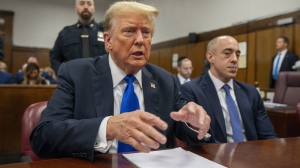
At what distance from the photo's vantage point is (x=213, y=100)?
2.20m

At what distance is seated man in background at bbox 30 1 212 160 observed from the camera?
1114mm

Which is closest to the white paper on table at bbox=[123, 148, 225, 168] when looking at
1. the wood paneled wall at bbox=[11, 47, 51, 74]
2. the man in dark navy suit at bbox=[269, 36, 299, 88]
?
the man in dark navy suit at bbox=[269, 36, 299, 88]

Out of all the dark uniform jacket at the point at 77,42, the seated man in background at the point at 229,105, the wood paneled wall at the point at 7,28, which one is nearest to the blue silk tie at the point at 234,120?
the seated man in background at the point at 229,105

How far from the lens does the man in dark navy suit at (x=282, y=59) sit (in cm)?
653

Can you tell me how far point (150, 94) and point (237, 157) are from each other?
1.74ft

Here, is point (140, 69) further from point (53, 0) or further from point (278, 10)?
point (53, 0)

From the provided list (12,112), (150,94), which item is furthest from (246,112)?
(12,112)

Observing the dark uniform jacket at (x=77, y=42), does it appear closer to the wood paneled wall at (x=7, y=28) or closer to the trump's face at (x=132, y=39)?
the trump's face at (x=132, y=39)

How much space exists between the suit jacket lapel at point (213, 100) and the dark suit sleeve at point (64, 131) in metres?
1.10

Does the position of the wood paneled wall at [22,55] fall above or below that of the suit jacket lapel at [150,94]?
above

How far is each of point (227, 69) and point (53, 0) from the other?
10.7 metres

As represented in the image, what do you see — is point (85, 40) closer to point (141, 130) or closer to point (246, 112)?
point (246, 112)

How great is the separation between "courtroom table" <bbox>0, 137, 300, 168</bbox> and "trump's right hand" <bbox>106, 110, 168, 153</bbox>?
0.26 feet

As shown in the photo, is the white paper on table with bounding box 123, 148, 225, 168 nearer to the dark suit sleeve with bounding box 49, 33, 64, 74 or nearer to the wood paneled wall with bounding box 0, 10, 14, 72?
the dark suit sleeve with bounding box 49, 33, 64, 74
